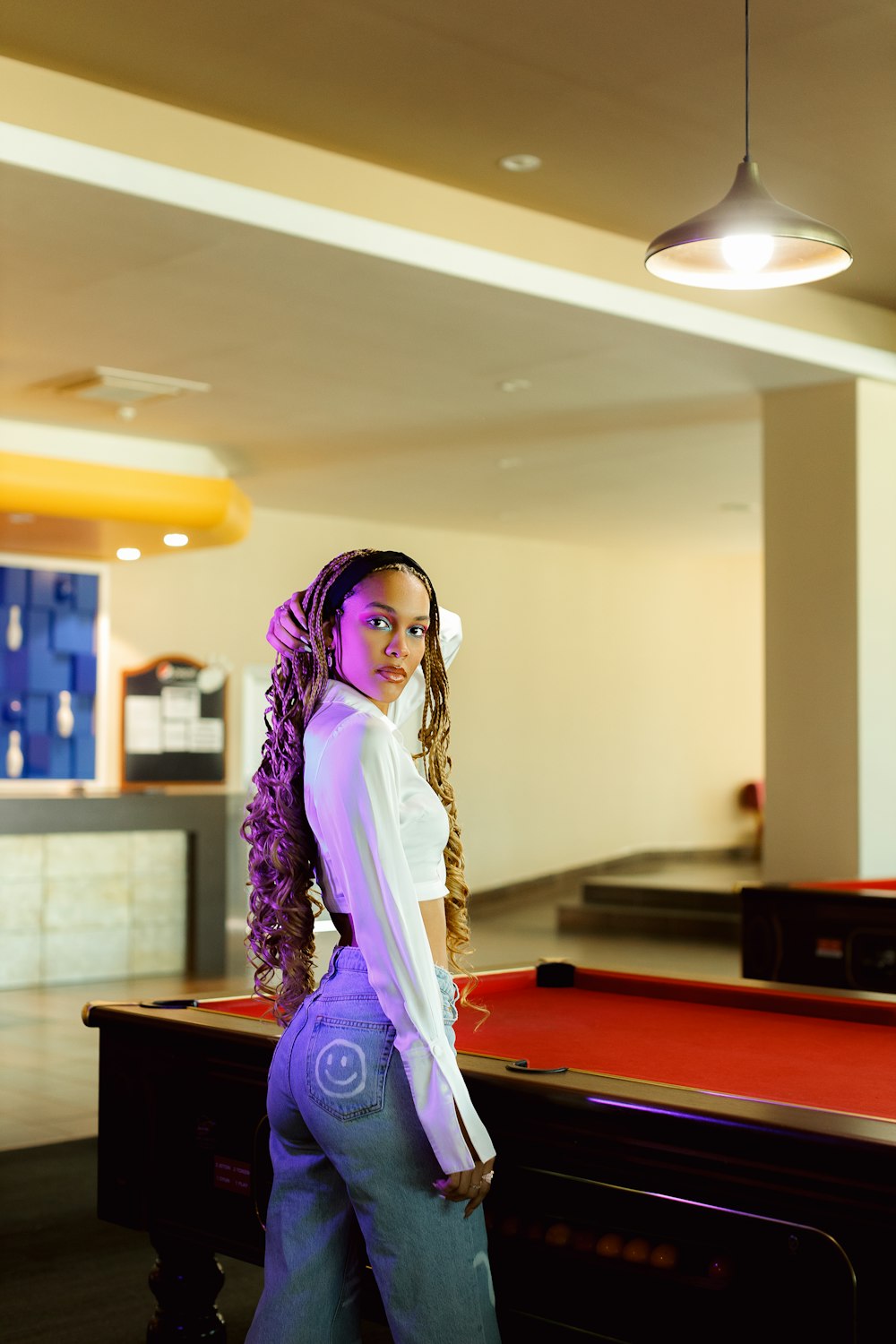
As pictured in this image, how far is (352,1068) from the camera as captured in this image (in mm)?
1976

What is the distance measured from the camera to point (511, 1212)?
7.44 ft

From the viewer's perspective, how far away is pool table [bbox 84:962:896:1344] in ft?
6.28

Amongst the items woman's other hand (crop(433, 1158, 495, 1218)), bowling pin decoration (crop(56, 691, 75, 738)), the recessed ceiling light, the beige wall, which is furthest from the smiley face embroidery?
the beige wall

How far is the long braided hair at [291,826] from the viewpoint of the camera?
2.18 meters

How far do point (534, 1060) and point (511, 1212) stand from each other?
10.2 inches

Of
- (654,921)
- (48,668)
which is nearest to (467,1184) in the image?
(48,668)

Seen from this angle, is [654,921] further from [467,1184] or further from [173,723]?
[467,1184]

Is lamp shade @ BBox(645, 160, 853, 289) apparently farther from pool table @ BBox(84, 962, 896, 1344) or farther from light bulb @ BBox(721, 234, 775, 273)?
pool table @ BBox(84, 962, 896, 1344)

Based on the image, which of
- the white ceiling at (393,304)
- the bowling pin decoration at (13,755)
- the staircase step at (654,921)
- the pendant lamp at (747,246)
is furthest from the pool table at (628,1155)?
the staircase step at (654,921)

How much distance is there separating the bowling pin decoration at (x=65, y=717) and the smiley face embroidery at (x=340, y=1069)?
816 cm

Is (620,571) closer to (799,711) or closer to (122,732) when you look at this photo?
(122,732)

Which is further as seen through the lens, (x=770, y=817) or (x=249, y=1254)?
(x=770, y=817)

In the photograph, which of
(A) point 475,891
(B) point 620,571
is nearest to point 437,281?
(A) point 475,891

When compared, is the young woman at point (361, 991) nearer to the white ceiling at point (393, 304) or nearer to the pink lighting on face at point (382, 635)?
the pink lighting on face at point (382, 635)
